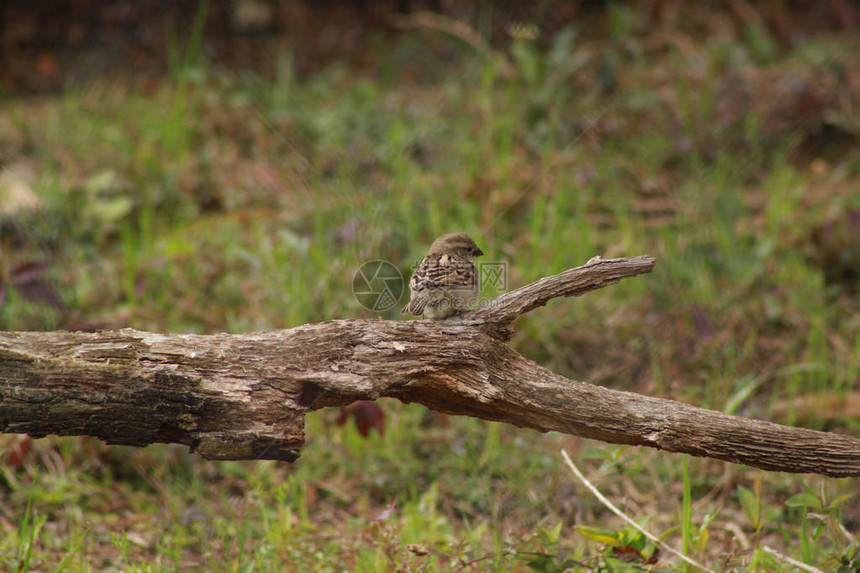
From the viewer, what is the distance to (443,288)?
11.0 feet

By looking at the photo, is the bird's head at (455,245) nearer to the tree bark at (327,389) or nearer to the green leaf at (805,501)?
the tree bark at (327,389)

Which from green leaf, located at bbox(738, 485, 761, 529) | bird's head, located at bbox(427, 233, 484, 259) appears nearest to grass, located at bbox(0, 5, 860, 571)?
green leaf, located at bbox(738, 485, 761, 529)

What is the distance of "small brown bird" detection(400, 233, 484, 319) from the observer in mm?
3340

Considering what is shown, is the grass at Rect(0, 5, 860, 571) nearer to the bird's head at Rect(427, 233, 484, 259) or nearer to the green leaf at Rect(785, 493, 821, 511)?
the green leaf at Rect(785, 493, 821, 511)

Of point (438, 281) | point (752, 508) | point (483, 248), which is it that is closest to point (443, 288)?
point (438, 281)

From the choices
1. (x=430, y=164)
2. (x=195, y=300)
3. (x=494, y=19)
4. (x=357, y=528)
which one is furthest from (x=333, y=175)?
(x=357, y=528)

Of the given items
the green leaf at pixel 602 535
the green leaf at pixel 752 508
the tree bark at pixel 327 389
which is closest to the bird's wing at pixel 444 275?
the tree bark at pixel 327 389

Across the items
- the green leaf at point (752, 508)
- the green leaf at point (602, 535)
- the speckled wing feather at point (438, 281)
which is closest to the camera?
the green leaf at point (602, 535)

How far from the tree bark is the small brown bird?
190mm

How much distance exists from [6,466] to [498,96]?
512 centimetres

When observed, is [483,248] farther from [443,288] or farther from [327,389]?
[327,389]

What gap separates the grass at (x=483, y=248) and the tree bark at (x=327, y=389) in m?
0.42

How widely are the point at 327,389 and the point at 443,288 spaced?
797mm

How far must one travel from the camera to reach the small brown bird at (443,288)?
334 centimetres
